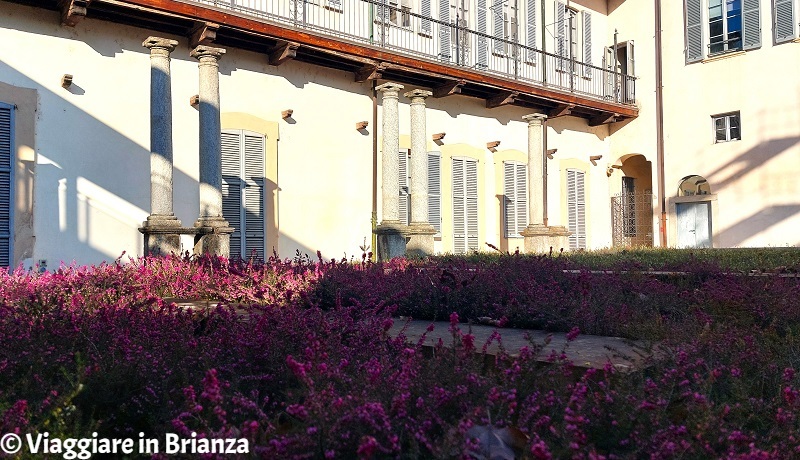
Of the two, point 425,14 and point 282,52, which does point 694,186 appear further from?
point 282,52

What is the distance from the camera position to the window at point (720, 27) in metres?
16.5

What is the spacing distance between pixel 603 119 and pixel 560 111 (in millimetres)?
1780

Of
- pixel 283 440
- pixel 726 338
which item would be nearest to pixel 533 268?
pixel 726 338

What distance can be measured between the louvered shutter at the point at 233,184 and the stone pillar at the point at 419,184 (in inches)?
107

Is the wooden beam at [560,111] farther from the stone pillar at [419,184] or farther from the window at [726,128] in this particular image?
the stone pillar at [419,184]

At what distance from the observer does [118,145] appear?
10.8 meters

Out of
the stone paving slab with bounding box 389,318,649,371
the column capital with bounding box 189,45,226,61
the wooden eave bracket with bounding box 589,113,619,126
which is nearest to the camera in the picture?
the stone paving slab with bounding box 389,318,649,371

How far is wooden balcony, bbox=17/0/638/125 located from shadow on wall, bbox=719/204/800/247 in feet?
11.5

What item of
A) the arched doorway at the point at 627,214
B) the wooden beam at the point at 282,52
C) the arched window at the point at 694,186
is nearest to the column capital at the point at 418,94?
the wooden beam at the point at 282,52

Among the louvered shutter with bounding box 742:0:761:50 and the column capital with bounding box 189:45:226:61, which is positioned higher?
the louvered shutter with bounding box 742:0:761:50

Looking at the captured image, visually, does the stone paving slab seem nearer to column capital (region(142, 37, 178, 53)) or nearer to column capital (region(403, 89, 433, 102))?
column capital (region(142, 37, 178, 53))

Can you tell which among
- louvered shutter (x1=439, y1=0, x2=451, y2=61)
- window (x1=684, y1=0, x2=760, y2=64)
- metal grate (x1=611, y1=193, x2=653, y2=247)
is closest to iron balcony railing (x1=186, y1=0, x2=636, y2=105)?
louvered shutter (x1=439, y1=0, x2=451, y2=61)

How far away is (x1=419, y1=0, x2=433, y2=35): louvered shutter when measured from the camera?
1447 centimetres

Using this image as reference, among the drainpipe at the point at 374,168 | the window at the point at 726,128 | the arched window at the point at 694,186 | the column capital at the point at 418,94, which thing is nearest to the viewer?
the column capital at the point at 418,94
